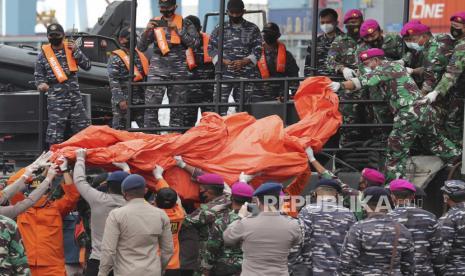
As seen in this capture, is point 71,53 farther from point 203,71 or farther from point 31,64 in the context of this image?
point 31,64

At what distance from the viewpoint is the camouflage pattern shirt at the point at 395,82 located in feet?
39.3

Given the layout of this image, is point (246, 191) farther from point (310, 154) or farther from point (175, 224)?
point (310, 154)

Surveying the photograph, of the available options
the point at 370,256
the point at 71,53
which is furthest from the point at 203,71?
the point at 370,256

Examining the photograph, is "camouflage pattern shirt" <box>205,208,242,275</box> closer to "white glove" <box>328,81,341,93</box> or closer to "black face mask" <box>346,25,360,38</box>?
"white glove" <box>328,81,341,93</box>

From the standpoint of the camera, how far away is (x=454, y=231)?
402 inches

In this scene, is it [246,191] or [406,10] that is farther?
[406,10]

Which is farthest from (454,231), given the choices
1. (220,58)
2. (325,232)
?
(220,58)

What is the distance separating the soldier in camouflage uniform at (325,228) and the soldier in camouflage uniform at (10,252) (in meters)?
2.32

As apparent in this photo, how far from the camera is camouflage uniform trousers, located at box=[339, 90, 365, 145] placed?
42.5 ft

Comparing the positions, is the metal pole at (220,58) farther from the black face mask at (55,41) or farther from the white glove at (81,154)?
the black face mask at (55,41)

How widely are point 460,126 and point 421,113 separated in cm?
59

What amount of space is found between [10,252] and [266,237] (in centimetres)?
191

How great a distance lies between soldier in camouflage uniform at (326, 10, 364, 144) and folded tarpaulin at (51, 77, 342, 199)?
0.80 metres

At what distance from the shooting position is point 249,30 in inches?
546
